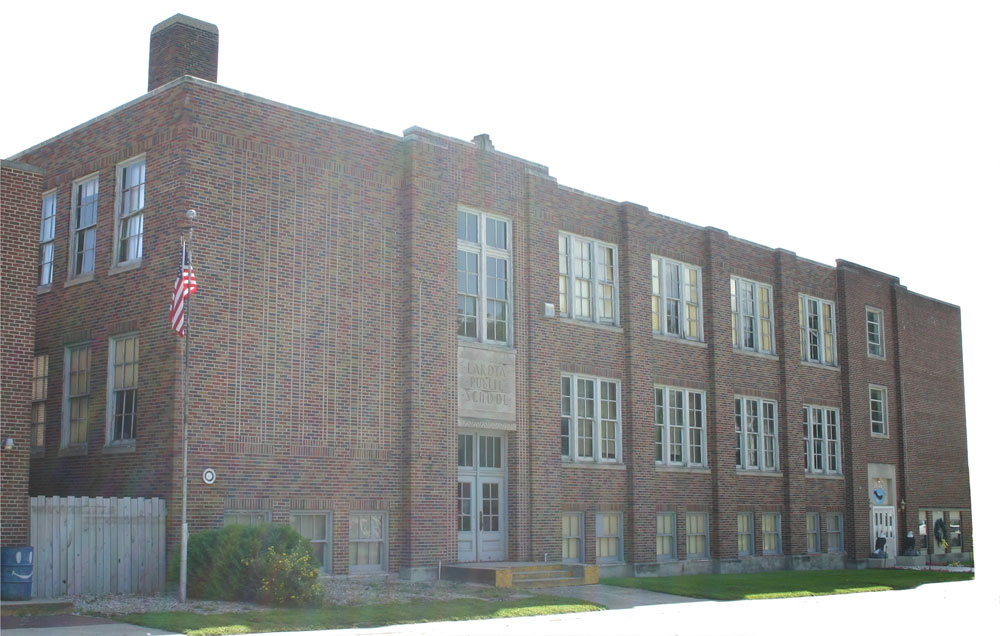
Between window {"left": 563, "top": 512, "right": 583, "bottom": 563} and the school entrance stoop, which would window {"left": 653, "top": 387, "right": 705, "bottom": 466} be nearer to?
window {"left": 563, "top": 512, "right": 583, "bottom": 563}

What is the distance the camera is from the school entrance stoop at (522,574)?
932 inches

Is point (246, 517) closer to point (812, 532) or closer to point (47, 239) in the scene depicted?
point (47, 239)

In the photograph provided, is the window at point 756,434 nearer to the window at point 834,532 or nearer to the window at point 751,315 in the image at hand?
the window at point 751,315

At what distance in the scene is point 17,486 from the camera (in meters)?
18.6

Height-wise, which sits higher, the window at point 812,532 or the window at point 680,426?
Result: the window at point 680,426

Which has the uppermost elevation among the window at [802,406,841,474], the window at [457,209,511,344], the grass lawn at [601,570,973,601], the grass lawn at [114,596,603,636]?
the window at [457,209,511,344]

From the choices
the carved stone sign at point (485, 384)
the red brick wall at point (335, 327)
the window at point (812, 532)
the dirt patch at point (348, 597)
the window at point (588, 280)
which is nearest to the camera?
the dirt patch at point (348, 597)

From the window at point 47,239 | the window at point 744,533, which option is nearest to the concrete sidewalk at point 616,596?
the window at point 744,533

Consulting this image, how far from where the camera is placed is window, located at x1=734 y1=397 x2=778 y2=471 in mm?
33875

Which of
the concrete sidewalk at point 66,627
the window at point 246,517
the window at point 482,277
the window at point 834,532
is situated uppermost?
the window at point 482,277

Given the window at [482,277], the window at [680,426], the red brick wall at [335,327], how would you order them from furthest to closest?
the window at [680,426]
the window at [482,277]
the red brick wall at [335,327]

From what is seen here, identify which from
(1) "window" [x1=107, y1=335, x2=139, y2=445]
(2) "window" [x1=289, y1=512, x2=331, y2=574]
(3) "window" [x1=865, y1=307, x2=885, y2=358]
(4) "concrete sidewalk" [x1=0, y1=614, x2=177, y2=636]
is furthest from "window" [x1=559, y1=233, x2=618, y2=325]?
(4) "concrete sidewalk" [x1=0, y1=614, x2=177, y2=636]

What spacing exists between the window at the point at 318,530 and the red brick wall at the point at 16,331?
5.55 metres

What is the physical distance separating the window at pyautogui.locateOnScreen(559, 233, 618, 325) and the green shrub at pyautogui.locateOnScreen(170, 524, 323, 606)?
11.2m
